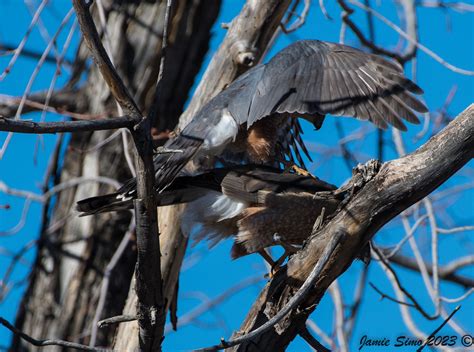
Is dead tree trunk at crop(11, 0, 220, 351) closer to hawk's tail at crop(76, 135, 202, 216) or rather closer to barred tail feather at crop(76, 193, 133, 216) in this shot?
hawk's tail at crop(76, 135, 202, 216)

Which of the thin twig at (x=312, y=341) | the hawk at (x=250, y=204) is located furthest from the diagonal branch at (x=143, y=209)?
the hawk at (x=250, y=204)

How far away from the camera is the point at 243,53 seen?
361 cm

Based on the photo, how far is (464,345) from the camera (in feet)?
11.6

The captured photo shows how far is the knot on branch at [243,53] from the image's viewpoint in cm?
361

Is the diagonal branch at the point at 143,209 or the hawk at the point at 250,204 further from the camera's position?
the hawk at the point at 250,204

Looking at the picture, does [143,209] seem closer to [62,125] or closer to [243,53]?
[62,125]

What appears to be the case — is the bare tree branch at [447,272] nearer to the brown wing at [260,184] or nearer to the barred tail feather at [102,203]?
the brown wing at [260,184]

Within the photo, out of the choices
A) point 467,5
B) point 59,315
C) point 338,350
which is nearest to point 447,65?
point 467,5

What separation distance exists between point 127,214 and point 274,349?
195cm

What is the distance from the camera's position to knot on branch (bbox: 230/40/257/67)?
3.61 meters

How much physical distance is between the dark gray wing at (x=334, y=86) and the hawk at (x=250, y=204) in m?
0.32
